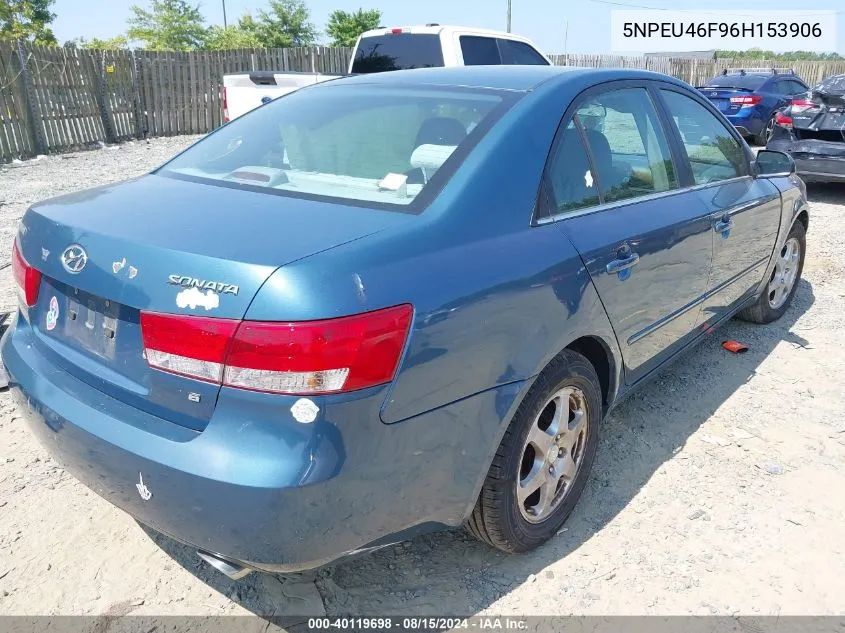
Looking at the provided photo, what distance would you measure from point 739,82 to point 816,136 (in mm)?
5809

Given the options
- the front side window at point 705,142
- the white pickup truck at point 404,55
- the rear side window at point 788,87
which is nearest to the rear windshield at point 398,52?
the white pickup truck at point 404,55

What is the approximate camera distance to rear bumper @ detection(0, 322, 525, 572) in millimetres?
1684

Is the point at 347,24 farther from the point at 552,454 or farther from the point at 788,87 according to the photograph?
the point at 552,454

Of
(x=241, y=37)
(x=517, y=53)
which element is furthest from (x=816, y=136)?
(x=241, y=37)

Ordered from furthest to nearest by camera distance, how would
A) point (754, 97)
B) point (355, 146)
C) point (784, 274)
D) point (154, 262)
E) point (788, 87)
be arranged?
point (788, 87)
point (754, 97)
point (784, 274)
point (355, 146)
point (154, 262)

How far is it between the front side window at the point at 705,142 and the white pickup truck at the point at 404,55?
4.20 metres

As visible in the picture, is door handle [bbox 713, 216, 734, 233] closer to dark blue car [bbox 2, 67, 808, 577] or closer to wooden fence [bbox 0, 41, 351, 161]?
dark blue car [bbox 2, 67, 808, 577]

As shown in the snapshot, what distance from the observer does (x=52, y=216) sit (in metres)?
2.16

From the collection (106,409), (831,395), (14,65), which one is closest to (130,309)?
(106,409)

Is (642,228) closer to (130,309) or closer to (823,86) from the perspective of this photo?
(130,309)

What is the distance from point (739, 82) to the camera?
43.7 ft

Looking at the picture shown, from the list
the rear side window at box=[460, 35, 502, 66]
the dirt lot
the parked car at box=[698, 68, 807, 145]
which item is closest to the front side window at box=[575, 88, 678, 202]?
the dirt lot

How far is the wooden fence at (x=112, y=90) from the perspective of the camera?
11.2 meters

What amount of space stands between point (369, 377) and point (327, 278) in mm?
268
